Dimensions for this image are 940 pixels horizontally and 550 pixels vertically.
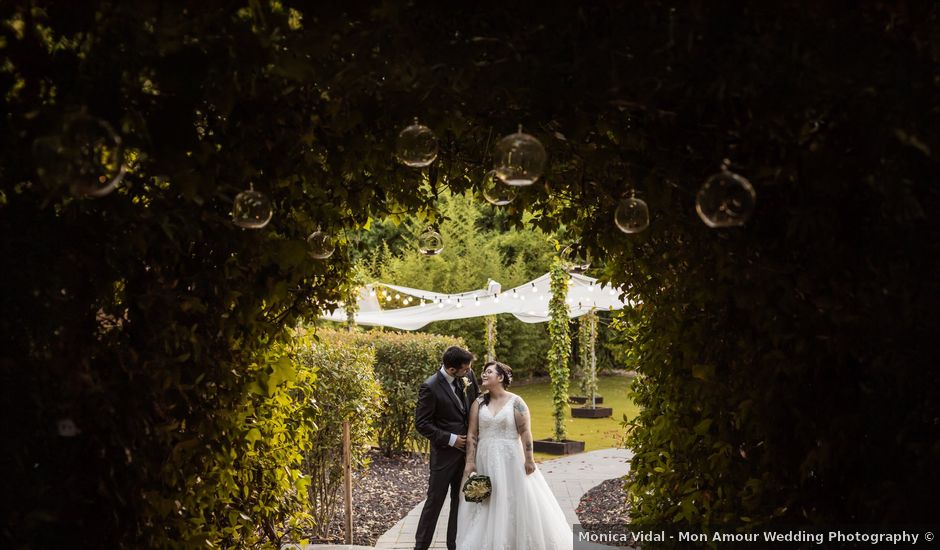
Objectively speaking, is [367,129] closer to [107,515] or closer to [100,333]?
[100,333]

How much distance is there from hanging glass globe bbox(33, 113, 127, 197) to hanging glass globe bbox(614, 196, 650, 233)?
197cm

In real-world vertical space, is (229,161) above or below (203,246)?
above

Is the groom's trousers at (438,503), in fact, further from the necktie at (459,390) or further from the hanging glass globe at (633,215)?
the hanging glass globe at (633,215)

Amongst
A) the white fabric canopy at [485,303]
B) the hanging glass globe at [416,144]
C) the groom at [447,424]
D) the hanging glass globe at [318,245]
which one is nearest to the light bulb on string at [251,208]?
the hanging glass globe at [416,144]

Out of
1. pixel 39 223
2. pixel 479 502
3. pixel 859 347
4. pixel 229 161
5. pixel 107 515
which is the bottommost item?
pixel 479 502

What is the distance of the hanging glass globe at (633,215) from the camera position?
132 inches

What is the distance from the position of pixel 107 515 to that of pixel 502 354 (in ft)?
65.3

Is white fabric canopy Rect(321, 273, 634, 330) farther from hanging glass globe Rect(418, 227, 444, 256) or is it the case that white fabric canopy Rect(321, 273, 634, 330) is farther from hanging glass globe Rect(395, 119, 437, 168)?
hanging glass globe Rect(395, 119, 437, 168)

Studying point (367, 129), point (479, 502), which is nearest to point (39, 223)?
point (367, 129)

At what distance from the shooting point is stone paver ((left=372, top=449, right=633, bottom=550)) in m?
7.39

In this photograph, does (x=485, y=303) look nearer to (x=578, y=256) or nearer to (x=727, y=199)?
(x=578, y=256)

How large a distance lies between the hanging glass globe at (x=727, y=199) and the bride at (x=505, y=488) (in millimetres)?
4142

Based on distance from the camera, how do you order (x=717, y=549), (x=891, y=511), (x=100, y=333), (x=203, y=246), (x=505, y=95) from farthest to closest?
(x=717, y=549) < (x=203, y=246) < (x=505, y=95) < (x=100, y=333) < (x=891, y=511)

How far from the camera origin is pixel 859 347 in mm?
2766
